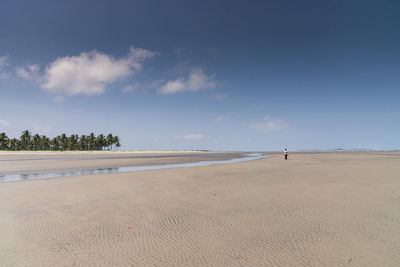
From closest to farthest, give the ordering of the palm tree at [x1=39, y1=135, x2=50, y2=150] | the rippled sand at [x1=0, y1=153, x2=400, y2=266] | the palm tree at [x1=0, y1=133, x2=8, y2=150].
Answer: the rippled sand at [x1=0, y1=153, x2=400, y2=266] → the palm tree at [x1=0, y1=133, x2=8, y2=150] → the palm tree at [x1=39, y1=135, x2=50, y2=150]

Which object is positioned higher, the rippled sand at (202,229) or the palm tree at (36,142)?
the palm tree at (36,142)

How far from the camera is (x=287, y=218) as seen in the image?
4953mm

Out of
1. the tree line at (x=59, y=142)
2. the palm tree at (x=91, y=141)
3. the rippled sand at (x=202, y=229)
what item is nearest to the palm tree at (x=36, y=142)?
the tree line at (x=59, y=142)

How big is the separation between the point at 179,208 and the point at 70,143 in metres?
141

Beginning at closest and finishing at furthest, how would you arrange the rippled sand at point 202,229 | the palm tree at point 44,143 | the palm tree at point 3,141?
the rippled sand at point 202,229 → the palm tree at point 3,141 → the palm tree at point 44,143

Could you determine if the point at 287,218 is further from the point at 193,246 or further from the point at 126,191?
the point at 126,191

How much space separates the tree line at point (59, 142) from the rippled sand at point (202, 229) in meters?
132

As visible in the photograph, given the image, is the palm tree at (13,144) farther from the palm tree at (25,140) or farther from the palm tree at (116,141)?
the palm tree at (116,141)

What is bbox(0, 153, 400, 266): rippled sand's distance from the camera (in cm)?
322

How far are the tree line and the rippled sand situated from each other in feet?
435

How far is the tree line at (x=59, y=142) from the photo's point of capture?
115875 mm

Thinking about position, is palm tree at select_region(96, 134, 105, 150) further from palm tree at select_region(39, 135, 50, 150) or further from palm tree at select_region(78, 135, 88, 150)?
palm tree at select_region(39, 135, 50, 150)

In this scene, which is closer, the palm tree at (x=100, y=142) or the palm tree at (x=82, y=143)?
the palm tree at (x=82, y=143)

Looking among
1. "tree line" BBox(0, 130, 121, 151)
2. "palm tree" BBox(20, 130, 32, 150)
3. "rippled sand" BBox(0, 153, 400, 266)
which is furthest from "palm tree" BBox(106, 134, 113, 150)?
"rippled sand" BBox(0, 153, 400, 266)
